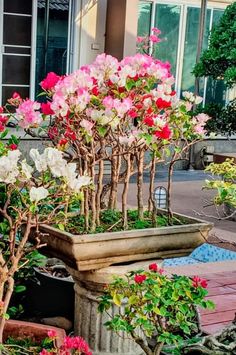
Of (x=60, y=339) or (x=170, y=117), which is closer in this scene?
(x=60, y=339)

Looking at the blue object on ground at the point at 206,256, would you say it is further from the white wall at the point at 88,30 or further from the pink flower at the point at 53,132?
the white wall at the point at 88,30

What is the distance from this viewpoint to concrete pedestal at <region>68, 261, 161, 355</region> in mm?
3812

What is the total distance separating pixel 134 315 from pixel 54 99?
118 cm

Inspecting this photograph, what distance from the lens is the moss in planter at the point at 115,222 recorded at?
13.2 feet

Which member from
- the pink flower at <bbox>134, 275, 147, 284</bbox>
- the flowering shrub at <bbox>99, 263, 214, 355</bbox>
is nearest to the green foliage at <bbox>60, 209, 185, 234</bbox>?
the flowering shrub at <bbox>99, 263, 214, 355</bbox>

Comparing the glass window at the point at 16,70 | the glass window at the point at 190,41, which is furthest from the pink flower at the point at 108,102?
the glass window at the point at 190,41

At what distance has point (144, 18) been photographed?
575 inches

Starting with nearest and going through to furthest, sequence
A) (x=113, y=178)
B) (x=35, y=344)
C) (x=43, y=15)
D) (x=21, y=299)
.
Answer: (x=35, y=344) → (x=113, y=178) → (x=21, y=299) → (x=43, y=15)

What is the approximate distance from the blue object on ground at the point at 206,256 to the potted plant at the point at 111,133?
110 inches

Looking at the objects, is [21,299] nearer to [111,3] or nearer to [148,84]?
[148,84]

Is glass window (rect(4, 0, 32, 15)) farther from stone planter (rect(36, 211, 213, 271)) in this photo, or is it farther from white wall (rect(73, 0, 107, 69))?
stone planter (rect(36, 211, 213, 271))

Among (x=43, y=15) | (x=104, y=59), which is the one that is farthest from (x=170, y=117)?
(x=43, y=15)

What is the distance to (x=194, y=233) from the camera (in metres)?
4.01

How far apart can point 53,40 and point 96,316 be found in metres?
9.97
